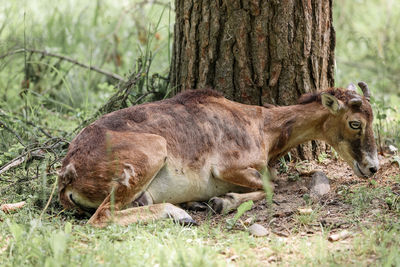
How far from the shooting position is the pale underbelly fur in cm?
506

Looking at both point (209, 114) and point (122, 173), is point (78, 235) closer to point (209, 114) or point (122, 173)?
point (122, 173)

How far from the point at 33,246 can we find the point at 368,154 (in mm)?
3451

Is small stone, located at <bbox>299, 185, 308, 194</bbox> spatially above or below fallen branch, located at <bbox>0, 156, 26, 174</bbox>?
above

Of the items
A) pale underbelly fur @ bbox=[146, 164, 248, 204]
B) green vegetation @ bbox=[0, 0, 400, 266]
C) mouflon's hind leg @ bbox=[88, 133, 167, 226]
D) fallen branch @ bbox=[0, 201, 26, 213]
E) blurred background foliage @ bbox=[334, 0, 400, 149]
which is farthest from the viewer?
blurred background foliage @ bbox=[334, 0, 400, 149]

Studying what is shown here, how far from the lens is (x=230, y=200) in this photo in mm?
5215

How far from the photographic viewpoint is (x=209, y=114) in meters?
5.54

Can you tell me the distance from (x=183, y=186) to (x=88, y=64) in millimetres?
4373

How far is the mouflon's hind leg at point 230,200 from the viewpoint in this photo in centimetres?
507

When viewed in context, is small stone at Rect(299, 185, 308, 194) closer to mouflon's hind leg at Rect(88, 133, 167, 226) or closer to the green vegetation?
the green vegetation

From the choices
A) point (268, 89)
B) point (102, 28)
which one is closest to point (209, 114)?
point (268, 89)

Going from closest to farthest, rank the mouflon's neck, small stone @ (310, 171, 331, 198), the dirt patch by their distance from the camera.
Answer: the dirt patch
small stone @ (310, 171, 331, 198)
the mouflon's neck

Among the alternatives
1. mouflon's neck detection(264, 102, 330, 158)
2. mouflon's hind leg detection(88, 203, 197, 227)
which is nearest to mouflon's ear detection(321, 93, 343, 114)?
mouflon's neck detection(264, 102, 330, 158)

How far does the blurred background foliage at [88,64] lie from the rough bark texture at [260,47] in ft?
2.09

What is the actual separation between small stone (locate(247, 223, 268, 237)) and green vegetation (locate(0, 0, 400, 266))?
0.07 m
